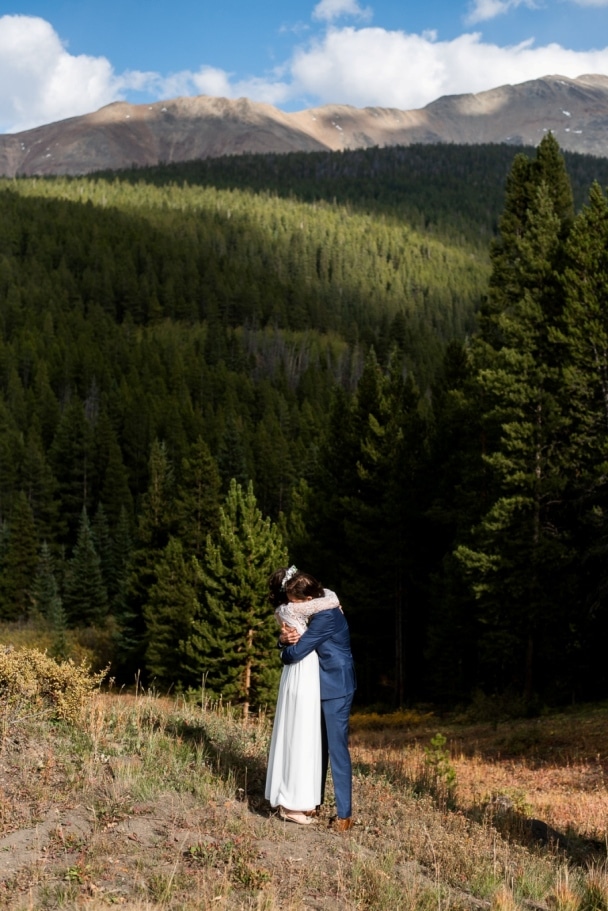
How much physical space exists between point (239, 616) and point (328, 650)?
21.1 meters

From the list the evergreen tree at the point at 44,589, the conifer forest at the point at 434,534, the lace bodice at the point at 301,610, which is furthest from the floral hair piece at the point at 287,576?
the evergreen tree at the point at 44,589

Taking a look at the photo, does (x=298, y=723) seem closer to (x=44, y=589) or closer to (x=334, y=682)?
(x=334, y=682)

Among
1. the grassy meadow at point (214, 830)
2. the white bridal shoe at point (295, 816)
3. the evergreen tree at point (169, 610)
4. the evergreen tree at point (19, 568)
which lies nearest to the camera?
the grassy meadow at point (214, 830)

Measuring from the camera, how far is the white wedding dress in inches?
274

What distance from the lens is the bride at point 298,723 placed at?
6.96 metres

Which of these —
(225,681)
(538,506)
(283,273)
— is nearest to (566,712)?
(538,506)

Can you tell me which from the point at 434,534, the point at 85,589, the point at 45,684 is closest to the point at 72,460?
the point at 85,589

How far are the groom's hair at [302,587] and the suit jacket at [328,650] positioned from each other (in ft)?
0.65

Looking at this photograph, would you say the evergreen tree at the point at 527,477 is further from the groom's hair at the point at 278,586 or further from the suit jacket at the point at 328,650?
the groom's hair at the point at 278,586

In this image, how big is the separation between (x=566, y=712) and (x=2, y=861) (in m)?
18.9

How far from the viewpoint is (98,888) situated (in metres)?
5.25

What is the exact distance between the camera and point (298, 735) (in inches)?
274

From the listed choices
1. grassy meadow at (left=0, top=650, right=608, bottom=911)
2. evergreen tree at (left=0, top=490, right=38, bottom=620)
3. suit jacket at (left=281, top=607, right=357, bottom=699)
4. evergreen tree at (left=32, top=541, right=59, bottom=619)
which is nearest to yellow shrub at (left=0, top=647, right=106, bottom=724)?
grassy meadow at (left=0, top=650, right=608, bottom=911)

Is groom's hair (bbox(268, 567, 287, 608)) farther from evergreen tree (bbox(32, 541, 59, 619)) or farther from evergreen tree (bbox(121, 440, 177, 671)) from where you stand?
evergreen tree (bbox(32, 541, 59, 619))
